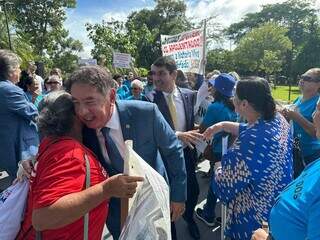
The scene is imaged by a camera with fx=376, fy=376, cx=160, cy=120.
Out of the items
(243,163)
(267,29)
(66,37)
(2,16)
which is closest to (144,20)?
(66,37)

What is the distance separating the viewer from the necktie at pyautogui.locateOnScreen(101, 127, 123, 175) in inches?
86.1

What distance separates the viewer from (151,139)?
242cm

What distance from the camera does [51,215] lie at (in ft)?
4.68

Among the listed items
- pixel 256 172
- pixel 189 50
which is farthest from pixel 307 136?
pixel 189 50

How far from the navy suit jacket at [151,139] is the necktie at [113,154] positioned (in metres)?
0.05

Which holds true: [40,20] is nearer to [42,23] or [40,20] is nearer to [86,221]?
[42,23]

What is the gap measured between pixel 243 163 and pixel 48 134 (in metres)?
1.31

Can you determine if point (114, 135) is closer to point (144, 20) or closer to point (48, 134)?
point (48, 134)

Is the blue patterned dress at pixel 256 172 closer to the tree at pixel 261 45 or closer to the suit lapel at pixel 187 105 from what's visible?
the suit lapel at pixel 187 105

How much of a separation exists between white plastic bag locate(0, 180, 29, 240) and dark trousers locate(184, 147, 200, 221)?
95.5 inches

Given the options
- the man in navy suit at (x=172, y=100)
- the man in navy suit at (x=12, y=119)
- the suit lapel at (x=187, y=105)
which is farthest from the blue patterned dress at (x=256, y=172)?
the man in navy suit at (x=12, y=119)

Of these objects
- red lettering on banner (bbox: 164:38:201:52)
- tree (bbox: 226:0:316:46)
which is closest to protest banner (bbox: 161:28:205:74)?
red lettering on banner (bbox: 164:38:201:52)

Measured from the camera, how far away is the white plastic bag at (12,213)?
1.71 m

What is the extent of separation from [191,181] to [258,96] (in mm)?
1803
